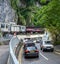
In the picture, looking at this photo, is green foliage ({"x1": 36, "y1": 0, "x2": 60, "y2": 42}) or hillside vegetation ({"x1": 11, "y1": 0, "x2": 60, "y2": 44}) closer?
green foliage ({"x1": 36, "y1": 0, "x2": 60, "y2": 42})

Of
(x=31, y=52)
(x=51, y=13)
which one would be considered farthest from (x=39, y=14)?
(x=31, y=52)

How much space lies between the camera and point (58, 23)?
38.5 metres

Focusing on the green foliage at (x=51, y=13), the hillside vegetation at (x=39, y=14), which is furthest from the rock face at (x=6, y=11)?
the green foliage at (x=51, y=13)

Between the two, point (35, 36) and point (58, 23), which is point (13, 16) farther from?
point (58, 23)

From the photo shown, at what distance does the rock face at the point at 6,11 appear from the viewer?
364 ft

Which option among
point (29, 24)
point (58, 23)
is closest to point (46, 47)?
point (58, 23)

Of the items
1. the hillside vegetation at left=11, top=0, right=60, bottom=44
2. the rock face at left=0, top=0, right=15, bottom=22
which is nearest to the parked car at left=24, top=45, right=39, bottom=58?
the hillside vegetation at left=11, top=0, right=60, bottom=44

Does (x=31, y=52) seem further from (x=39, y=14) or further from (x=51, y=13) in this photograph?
(x=39, y=14)

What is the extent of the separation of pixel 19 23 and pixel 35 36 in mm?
15000

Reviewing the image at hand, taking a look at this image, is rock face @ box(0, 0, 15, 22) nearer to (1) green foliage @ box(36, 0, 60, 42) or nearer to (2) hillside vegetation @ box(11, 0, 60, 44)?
(2) hillside vegetation @ box(11, 0, 60, 44)

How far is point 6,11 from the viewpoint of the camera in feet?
373

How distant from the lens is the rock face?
11088 cm

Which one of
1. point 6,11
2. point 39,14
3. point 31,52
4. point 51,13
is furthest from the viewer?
point 6,11

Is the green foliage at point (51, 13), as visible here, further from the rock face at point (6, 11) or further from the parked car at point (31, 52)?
the rock face at point (6, 11)
